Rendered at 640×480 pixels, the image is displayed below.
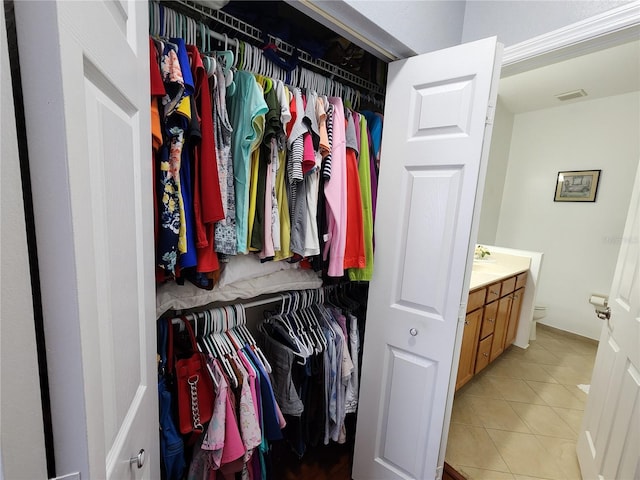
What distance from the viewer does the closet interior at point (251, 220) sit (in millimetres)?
798

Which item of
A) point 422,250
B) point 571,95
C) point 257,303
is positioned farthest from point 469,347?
point 571,95

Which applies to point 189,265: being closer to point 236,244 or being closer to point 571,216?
point 236,244

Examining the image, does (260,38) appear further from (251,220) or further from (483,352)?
(483,352)

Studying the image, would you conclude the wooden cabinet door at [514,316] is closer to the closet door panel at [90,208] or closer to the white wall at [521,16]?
the white wall at [521,16]

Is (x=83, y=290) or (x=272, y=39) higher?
(x=272, y=39)

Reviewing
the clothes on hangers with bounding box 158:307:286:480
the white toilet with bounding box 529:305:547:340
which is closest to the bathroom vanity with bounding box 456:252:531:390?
the white toilet with bounding box 529:305:547:340

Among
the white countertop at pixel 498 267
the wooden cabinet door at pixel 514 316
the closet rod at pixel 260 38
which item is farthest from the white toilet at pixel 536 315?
the closet rod at pixel 260 38

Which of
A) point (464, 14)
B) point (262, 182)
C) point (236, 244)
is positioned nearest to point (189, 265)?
point (236, 244)

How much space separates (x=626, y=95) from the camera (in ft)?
9.02

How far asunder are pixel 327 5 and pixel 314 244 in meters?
0.74

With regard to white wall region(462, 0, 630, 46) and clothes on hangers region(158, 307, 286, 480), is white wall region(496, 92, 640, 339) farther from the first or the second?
clothes on hangers region(158, 307, 286, 480)

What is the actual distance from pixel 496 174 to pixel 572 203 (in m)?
0.80

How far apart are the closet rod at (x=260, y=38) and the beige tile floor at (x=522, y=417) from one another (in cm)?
203

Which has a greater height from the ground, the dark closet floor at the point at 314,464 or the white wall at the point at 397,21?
the white wall at the point at 397,21
